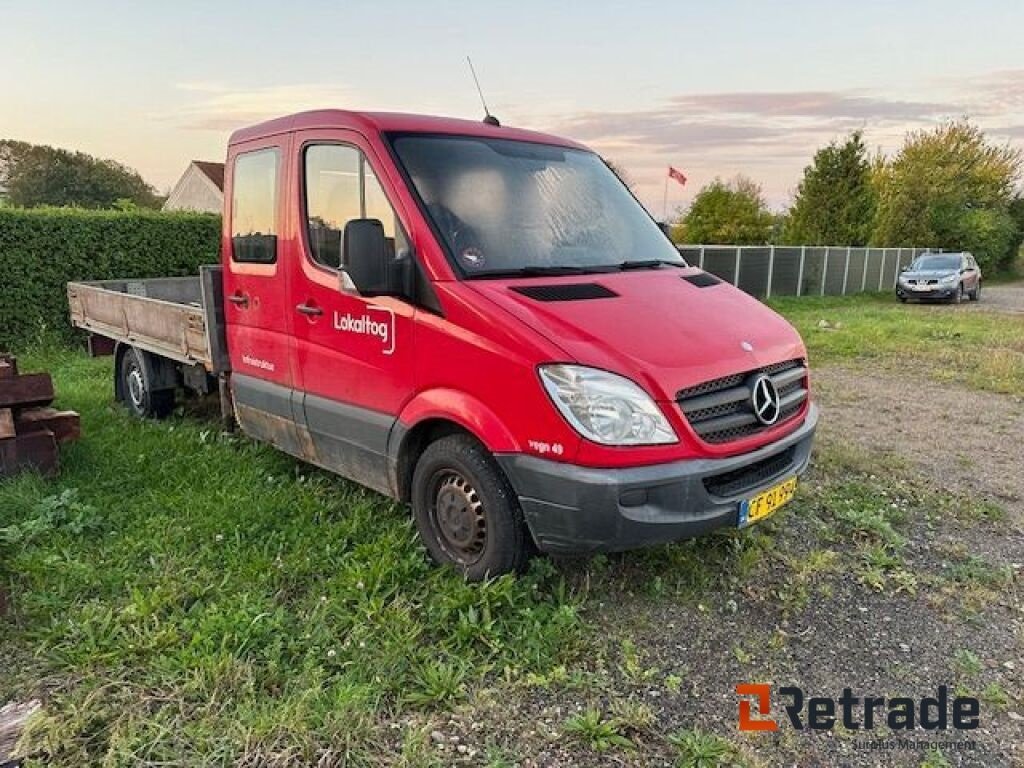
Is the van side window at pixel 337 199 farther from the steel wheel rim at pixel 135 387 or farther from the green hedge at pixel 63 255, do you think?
the green hedge at pixel 63 255

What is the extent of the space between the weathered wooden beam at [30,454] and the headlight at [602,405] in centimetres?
382

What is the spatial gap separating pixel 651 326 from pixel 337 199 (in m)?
1.87

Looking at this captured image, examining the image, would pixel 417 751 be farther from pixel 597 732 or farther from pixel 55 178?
pixel 55 178

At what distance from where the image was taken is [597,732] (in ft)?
8.78

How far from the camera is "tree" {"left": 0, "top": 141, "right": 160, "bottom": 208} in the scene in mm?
37938

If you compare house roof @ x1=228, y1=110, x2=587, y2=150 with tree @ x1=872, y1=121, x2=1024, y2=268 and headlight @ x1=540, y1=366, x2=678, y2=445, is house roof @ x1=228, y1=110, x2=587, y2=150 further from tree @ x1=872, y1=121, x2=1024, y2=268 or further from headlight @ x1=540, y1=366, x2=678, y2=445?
tree @ x1=872, y1=121, x2=1024, y2=268

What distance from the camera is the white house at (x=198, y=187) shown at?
34.5 metres

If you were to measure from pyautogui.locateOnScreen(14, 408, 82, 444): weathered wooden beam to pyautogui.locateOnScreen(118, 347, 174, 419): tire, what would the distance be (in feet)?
3.43

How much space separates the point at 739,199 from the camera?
3162cm

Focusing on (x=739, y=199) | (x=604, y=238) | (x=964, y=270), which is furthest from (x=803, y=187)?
(x=604, y=238)

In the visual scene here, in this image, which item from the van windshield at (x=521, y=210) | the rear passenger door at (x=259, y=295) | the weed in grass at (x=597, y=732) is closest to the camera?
the weed in grass at (x=597, y=732)

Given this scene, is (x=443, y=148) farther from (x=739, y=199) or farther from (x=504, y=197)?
(x=739, y=199)

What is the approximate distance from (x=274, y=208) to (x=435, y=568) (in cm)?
233

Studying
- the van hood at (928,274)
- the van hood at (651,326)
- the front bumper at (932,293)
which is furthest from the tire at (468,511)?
the van hood at (928,274)
